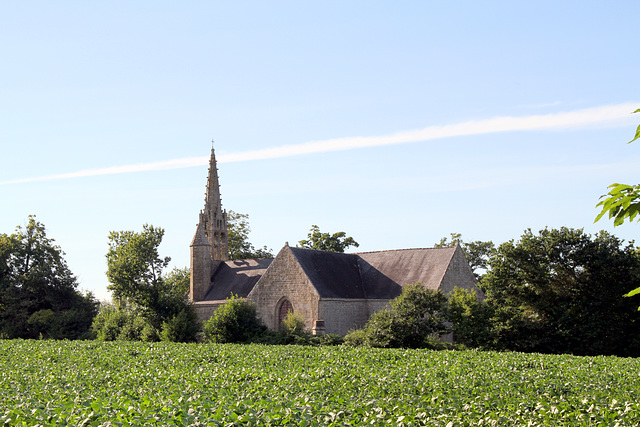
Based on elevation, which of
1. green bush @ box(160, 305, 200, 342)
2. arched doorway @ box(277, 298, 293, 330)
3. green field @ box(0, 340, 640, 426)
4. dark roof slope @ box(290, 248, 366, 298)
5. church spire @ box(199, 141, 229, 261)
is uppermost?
church spire @ box(199, 141, 229, 261)

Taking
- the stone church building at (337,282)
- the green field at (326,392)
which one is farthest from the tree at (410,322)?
the green field at (326,392)

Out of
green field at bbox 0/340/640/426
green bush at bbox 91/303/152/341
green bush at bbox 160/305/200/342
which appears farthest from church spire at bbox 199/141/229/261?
green field at bbox 0/340/640/426

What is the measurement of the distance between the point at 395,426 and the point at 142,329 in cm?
4016

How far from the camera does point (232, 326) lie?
42031 mm

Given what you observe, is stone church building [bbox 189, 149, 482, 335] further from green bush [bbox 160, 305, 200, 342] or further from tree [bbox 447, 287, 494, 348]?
tree [bbox 447, 287, 494, 348]

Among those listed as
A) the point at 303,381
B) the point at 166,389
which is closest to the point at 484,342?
the point at 303,381

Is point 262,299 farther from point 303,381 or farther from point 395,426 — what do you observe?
point 395,426

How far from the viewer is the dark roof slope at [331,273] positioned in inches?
1725

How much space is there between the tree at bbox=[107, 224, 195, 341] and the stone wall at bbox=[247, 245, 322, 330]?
5.13m

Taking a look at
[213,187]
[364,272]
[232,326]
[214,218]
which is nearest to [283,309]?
[232,326]

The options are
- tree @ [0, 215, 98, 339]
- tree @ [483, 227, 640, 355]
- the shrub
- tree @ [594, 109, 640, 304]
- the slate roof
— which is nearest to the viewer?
tree @ [594, 109, 640, 304]

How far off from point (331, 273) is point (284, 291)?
11.4 ft

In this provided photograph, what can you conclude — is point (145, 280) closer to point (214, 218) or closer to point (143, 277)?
point (143, 277)

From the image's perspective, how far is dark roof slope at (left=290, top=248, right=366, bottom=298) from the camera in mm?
43812
